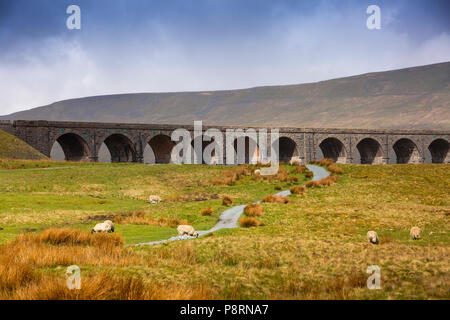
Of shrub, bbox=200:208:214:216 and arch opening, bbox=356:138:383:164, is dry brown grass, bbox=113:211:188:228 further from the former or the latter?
arch opening, bbox=356:138:383:164

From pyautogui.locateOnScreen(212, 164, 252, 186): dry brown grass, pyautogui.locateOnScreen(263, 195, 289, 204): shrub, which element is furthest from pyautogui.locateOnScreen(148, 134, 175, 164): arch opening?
pyautogui.locateOnScreen(263, 195, 289, 204): shrub

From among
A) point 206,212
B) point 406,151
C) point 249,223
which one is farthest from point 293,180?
point 406,151

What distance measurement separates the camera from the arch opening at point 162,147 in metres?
66.9

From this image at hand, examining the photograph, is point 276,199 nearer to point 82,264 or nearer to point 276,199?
point 276,199

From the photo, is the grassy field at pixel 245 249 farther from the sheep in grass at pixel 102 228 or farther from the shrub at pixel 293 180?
the shrub at pixel 293 180

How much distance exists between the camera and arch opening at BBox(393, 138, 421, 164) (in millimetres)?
81750

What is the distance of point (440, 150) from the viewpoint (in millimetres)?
87938

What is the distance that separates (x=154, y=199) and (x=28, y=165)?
2091 centimetres

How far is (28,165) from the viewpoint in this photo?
39406 millimetres

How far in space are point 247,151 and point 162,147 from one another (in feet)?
66.0

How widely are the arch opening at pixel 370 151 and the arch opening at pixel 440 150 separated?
16359 millimetres

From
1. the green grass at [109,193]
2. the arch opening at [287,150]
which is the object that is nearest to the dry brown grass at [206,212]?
the green grass at [109,193]

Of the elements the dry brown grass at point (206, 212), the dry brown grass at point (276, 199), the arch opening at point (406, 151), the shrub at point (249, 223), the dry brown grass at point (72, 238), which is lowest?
the dry brown grass at point (206, 212)
